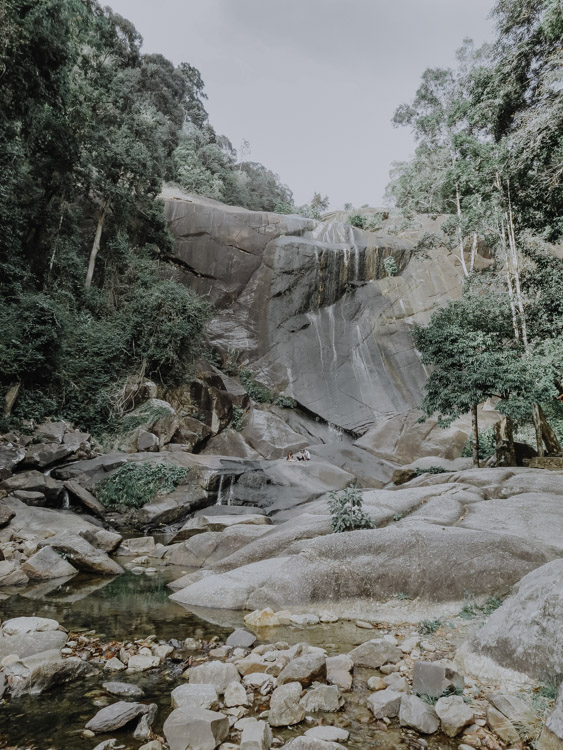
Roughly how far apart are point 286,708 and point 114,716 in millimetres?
1166

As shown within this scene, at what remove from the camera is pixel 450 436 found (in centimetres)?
2094

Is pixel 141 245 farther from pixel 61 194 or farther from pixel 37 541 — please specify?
pixel 37 541

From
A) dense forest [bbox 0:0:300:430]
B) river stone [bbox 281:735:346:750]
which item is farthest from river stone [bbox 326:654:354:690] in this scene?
dense forest [bbox 0:0:300:430]

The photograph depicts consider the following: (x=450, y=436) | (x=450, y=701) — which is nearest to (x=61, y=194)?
(x=450, y=436)

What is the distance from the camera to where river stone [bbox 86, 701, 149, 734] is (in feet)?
9.62

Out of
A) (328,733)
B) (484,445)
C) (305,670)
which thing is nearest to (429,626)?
(305,670)

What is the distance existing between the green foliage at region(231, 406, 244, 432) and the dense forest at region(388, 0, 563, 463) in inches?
417

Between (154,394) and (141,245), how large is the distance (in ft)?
37.7

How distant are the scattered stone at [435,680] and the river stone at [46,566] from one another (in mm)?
6227

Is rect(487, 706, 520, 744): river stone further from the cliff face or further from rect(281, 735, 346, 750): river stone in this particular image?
the cliff face

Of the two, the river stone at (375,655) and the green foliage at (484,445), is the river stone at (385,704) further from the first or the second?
the green foliage at (484,445)

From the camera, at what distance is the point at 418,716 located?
2.93 meters

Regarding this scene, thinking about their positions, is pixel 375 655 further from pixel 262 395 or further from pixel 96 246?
pixel 96 246

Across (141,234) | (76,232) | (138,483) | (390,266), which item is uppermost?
(390,266)
